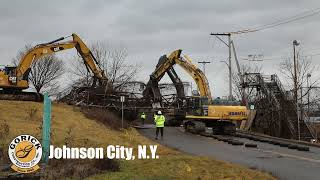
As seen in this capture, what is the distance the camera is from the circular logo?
11.0m

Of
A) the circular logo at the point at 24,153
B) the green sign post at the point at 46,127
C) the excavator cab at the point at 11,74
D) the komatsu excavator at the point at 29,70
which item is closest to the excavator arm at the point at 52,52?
the komatsu excavator at the point at 29,70

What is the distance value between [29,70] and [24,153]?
1194 inches

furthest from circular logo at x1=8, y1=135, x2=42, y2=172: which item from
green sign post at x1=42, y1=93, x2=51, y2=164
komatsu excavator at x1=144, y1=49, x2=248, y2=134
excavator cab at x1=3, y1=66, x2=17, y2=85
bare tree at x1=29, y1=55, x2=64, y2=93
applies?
bare tree at x1=29, y1=55, x2=64, y2=93

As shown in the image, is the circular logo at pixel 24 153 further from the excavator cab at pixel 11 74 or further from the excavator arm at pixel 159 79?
the excavator arm at pixel 159 79

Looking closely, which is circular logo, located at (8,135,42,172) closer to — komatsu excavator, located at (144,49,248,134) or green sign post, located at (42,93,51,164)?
green sign post, located at (42,93,51,164)

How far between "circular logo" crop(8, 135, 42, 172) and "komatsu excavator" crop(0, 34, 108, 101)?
90.6ft

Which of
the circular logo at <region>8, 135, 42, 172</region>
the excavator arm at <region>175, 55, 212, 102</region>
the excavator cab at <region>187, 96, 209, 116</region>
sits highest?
the excavator arm at <region>175, 55, 212, 102</region>

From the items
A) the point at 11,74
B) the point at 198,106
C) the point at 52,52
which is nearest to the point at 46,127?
the point at 198,106

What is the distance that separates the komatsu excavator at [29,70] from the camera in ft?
125

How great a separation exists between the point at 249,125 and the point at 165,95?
10.8 metres

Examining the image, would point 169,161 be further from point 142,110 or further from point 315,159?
point 142,110

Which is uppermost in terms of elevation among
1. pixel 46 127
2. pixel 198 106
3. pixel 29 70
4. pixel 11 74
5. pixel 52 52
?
pixel 52 52

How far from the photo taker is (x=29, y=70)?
132 ft

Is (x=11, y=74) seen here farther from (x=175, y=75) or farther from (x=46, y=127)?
(x=46, y=127)
